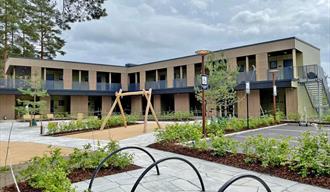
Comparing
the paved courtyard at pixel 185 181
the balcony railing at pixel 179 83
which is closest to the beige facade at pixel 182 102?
the balcony railing at pixel 179 83

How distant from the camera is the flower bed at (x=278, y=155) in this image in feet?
17.7

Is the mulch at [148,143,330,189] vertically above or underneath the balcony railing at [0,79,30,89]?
underneath

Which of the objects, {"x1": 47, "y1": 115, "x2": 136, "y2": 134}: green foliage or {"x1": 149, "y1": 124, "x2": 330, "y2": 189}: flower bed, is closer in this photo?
{"x1": 149, "y1": 124, "x2": 330, "y2": 189}: flower bed

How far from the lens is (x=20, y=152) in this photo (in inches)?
387

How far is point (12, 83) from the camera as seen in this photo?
95.1 ft

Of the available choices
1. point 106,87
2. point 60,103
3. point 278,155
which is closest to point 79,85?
point 106,87

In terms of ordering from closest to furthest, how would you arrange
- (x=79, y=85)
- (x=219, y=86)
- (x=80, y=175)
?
1. (x=80, y=175)
2. (x=219, y=86)
3. (x=79, y=85)

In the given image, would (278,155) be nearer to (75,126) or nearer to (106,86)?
(75,126)

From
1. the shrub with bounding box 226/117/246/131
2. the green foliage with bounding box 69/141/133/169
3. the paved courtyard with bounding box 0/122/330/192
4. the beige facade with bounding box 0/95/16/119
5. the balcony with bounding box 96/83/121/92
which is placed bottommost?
the paved courtyard with bounding box 0/122/330/192

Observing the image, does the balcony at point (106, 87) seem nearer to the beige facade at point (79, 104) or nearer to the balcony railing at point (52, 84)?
the beige facade at point (79, 104)

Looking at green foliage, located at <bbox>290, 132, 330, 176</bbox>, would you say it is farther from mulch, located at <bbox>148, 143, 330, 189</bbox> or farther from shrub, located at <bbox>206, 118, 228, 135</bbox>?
shrub, located at <bbox>206, 118, 228, 135</bbox>

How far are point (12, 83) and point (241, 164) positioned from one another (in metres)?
28.3

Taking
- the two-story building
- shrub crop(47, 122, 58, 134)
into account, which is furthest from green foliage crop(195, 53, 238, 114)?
shrub crop(47, 122, 58, 134)

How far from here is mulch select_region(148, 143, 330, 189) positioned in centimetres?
524
